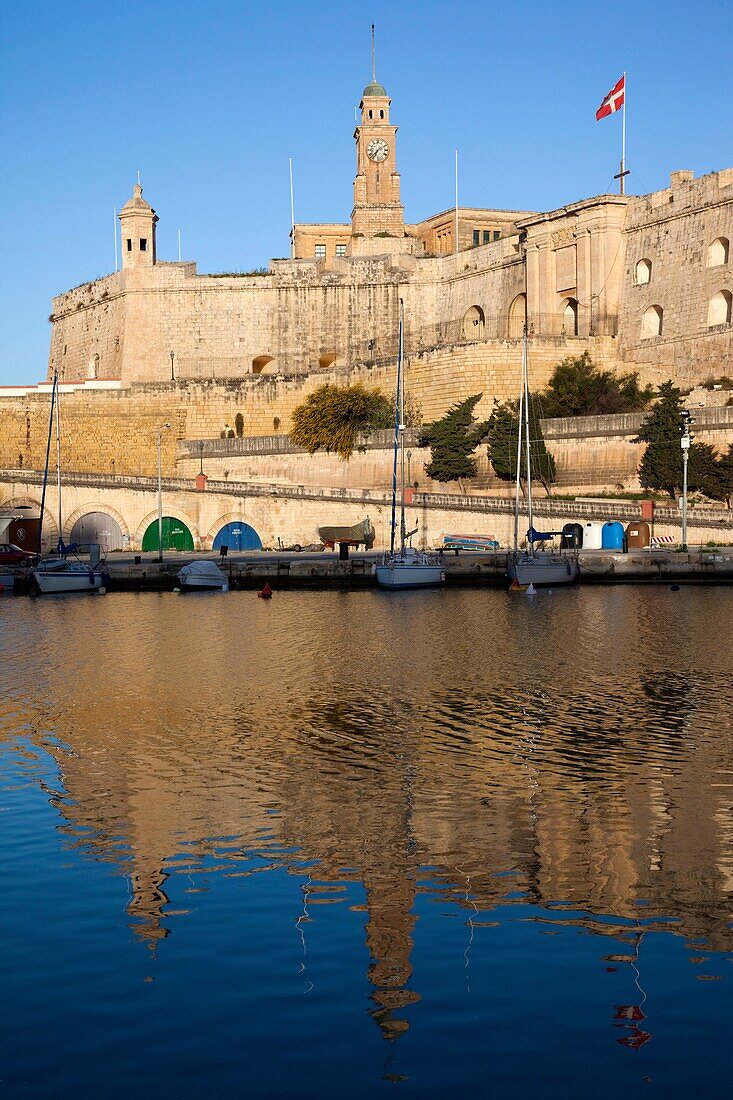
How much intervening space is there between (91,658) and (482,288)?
3560 cm

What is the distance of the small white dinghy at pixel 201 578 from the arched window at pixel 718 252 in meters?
19.7

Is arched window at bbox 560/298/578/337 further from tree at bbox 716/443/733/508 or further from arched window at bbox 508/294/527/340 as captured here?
tree at bbox 716/443/733/508

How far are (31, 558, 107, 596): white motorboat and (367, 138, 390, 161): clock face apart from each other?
3533 cm

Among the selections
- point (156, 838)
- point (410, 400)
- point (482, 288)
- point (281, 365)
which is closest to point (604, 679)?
point (156, 838)

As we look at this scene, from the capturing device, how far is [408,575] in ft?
115

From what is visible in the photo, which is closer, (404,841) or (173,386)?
(404,841)

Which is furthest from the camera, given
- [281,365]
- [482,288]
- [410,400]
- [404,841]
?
[281,365]

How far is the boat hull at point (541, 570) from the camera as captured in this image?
34.8m

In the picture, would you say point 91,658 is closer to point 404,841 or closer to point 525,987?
point 404,841

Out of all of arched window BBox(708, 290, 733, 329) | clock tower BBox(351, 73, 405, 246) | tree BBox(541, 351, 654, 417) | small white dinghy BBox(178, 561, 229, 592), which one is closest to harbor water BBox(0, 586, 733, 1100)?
small white dinghy BBox(178, 561, 229, 592)

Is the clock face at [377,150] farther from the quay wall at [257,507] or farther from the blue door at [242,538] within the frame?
the blue door at [242,538]

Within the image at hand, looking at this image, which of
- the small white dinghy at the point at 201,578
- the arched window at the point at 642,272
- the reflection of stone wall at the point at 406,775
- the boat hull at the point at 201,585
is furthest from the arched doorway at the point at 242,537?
the reflection of stone wall at the point at 406,775

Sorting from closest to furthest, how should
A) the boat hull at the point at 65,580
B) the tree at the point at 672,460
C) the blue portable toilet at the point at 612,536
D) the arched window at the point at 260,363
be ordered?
1. the boat hull at the point at 65,580
2. the blue portable toilet at the point at 612,536
3. the tree at the point at 672,460
4. the arched window at the point at 260,363

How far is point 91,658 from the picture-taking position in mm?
22719
